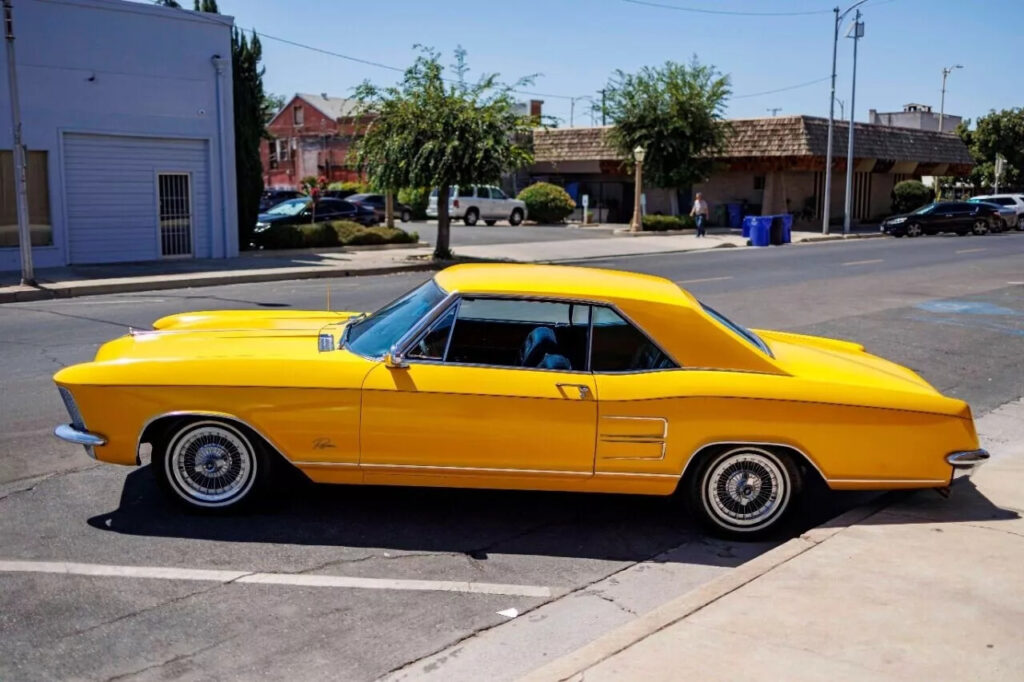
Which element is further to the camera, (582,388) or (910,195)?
(910,195)

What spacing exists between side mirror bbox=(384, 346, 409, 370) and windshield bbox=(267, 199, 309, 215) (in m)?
28.5

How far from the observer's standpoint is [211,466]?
568 centimetres

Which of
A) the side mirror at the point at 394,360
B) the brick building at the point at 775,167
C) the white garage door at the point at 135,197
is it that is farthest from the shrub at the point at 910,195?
the side mirror at the point at 394,360

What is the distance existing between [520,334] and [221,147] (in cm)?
1984

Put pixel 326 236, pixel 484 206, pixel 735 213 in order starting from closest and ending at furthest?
pixel 326 236 < pixel 484 206 < pixel 735 213

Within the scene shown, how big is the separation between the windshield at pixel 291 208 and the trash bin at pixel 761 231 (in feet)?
52.0

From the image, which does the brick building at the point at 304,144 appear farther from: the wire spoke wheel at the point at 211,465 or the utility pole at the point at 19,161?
the wire spoke wheel at the point at 211,465

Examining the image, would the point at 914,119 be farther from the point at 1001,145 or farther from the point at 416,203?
the point at 416,203

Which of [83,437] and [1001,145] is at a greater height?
[1001,145]

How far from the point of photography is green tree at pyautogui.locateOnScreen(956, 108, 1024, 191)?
68.2 meters

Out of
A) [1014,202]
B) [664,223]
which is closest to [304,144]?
[664,223]

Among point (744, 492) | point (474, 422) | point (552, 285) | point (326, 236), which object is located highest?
point (552, 285)

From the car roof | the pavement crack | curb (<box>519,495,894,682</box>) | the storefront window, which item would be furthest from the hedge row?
the pavement crack

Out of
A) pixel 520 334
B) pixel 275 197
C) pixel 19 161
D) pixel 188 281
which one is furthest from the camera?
pixel 275 197
